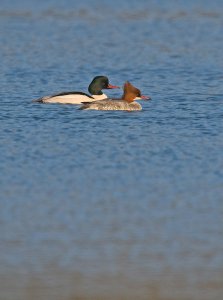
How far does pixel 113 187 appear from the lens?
11.2 metres

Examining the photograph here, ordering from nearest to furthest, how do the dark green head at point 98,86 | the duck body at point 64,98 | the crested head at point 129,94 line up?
the crested head at point 129,94, the duck body at point 64,98, the dark green head at point 98,86

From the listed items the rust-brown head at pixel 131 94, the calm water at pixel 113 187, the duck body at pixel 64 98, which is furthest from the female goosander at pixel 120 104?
the duck body at pixel 64 98

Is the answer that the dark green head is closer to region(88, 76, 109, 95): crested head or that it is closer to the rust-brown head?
region(88, 76, 109, 95): crested head

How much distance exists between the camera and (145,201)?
1063cm

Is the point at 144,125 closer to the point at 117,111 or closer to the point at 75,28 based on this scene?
the point at 117,111

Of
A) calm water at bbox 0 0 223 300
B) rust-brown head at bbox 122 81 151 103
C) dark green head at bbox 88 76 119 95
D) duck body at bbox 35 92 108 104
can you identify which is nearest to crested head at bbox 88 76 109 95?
dark green head at bbox 88 76 119 95

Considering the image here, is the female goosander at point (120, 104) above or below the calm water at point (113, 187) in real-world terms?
below

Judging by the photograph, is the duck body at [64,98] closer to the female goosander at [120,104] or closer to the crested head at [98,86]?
the female goosander at [120,104]

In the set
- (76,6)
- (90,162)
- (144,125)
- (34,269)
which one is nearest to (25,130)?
(144,125)

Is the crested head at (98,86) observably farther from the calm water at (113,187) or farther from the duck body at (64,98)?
the duck body at (64,98)

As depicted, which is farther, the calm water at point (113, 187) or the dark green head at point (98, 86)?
the dark green head at point (98, 86)

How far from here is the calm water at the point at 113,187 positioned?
27.6ft

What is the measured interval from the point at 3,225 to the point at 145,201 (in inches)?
59.5

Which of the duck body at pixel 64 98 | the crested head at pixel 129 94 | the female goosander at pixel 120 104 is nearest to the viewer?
the female goosander at pixel 120 104
